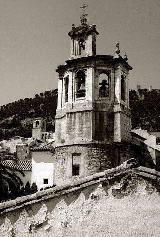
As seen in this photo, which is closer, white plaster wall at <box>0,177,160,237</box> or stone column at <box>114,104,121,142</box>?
white plaster wall at <box>0,177,160,237</box>

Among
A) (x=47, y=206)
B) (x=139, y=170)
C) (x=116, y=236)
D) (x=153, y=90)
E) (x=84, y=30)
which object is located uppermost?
(x=153, y=90)

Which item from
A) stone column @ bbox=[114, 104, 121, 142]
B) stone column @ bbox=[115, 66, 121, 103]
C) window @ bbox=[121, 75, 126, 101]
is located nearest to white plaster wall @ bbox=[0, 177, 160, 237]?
stone column @ bbox=[114, 104, 121, 142]

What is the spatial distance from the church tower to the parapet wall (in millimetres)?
16166

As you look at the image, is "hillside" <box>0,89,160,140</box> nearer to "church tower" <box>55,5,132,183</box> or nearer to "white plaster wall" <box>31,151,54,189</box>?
"white plaster wall" <box>31,151,54,189</box>

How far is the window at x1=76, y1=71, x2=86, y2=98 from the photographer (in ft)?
86.2

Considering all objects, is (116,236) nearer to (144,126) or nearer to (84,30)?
(84,30)

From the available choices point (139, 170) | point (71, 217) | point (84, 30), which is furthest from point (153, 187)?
point (84, 30)

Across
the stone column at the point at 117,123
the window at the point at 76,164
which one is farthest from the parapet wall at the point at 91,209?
the stone column at the point at 117,123

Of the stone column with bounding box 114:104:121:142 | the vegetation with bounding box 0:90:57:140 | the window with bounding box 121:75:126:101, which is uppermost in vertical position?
Result: the vegetation with bounding box 0:90:57:140

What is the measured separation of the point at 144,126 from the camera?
2835 inches

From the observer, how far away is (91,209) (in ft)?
25.1

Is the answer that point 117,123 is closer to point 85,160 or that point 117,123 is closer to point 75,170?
point 85,160

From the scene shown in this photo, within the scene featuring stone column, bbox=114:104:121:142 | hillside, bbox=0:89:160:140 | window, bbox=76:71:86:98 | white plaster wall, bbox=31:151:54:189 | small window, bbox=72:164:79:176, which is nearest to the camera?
small window, bbox=72:164:79:176

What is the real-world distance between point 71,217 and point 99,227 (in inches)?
24.1
